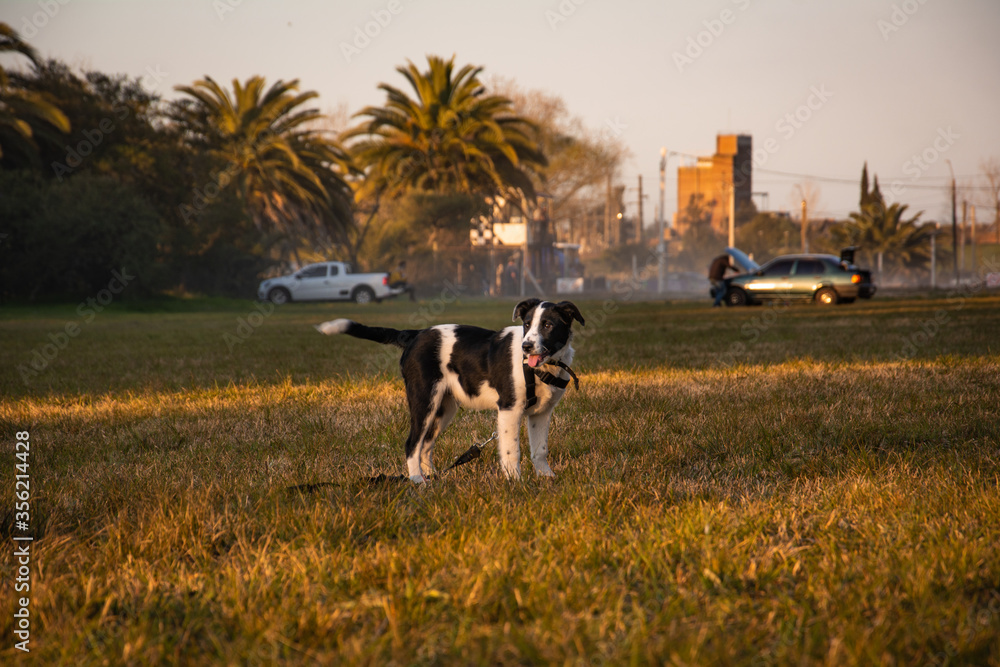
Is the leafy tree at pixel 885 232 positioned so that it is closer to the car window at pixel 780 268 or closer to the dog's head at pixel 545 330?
the car window at pixel 780 268

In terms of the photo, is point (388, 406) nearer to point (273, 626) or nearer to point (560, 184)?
point (273, 626)

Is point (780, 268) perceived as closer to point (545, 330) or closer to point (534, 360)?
point (545, 330)

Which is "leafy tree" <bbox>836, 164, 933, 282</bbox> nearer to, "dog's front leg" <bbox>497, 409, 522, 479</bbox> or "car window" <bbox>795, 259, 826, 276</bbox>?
"car window" <bbox>795, 259, 826, 276</bbox>

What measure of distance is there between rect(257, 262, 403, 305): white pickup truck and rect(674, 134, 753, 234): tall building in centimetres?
9499

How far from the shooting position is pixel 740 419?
5.21 m

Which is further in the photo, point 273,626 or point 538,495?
point 538,495

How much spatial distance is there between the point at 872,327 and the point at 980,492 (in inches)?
456

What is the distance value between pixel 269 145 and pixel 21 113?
36.9 feet

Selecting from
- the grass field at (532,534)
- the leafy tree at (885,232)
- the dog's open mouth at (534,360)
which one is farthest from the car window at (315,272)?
the leafy tree at (885,232)

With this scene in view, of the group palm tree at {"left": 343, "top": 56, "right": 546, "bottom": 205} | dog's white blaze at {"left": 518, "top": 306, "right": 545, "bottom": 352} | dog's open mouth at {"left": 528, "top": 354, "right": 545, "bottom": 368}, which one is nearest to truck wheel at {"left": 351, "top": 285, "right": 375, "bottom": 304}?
palm tree at {"left": 343, "top": 56, "right": 546, "bottom": 205}

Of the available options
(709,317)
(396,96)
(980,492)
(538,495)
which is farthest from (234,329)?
(396,96)

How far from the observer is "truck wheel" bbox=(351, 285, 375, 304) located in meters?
32.9

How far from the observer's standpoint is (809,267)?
2478 centimetres

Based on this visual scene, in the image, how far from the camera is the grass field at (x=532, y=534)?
2.05 meters
